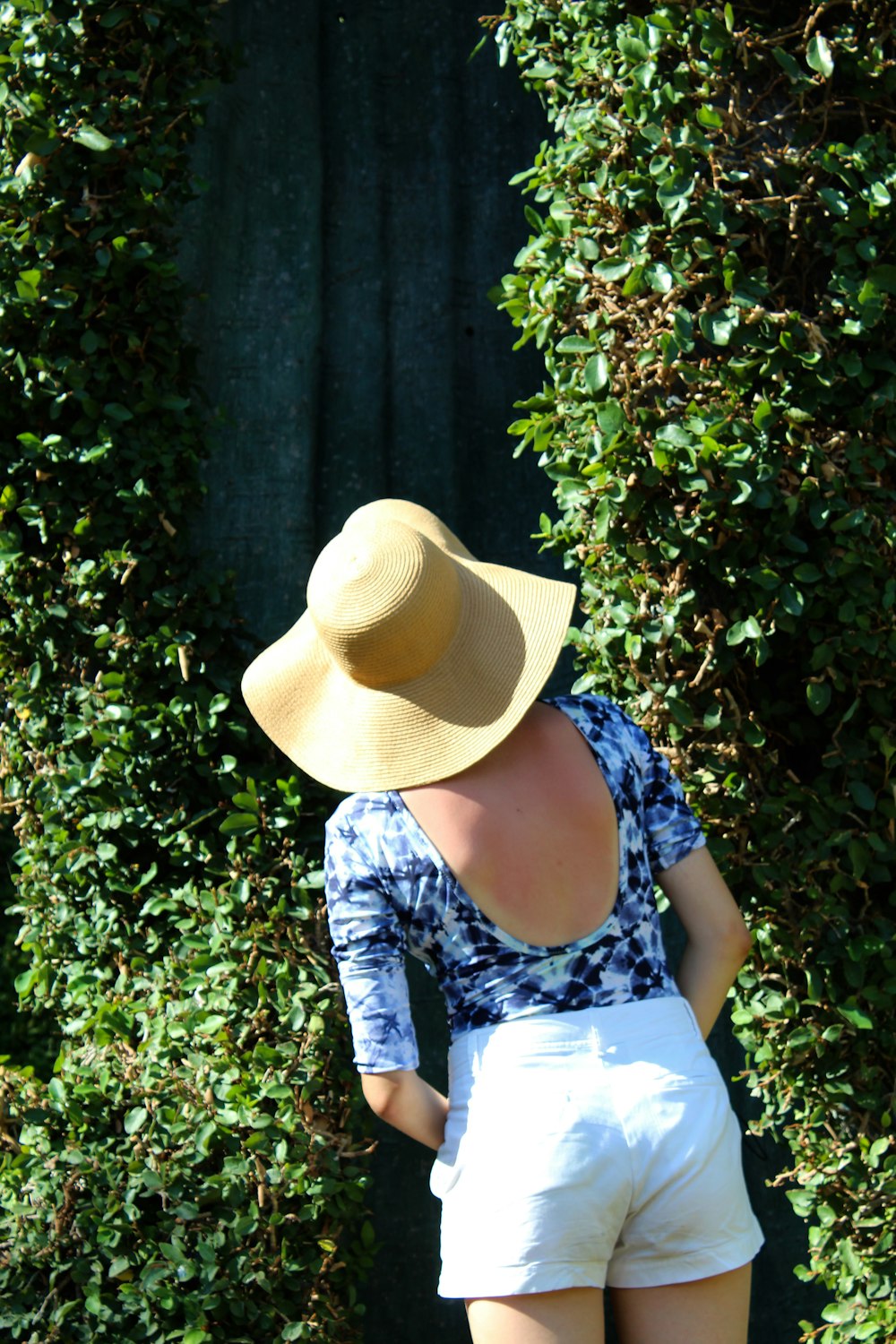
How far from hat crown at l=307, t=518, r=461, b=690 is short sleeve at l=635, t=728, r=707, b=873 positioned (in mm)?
366

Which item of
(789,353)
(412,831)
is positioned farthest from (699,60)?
(412,831)

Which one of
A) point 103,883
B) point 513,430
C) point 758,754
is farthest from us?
point 103,883

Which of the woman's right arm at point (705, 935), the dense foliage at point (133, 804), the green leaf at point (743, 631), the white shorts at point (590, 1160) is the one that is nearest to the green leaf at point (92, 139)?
the dense foliage at point (133, 804)

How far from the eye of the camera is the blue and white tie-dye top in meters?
1.89

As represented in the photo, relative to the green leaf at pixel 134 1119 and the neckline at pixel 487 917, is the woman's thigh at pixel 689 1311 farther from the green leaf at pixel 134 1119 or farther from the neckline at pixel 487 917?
the green leaf at pixel 134 1119

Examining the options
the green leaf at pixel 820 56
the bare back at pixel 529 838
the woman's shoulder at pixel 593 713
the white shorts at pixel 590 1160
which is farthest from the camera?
the green leaf at pixel 820 56

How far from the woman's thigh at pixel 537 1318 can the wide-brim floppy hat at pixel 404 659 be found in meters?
0.67

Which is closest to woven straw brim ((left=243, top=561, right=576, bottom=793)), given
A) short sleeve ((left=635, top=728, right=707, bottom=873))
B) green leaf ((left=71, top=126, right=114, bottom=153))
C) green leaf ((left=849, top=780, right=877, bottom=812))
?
short sleeve ((left=635, top=728, right=707, bottom=873))

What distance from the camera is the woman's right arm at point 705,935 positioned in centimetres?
207

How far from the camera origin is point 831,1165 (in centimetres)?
273

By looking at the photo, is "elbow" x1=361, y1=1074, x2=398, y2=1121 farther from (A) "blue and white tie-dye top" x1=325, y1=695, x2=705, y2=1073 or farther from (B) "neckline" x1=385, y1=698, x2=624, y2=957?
(B) "neckline" x1=385, y1=698, x2=624, y2=957

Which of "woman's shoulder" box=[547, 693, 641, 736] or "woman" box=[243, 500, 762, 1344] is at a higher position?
"woman's shoulder" box=[547, 693, 641, 736]

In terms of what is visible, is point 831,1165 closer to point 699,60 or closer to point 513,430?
point 513,430

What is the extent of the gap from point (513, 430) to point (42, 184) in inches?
44.0
